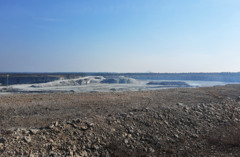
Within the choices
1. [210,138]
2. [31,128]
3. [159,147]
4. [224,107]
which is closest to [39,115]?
[31,128]

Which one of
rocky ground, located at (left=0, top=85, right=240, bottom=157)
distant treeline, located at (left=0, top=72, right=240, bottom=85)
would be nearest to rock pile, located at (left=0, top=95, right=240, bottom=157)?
rocky ground, located at (left=0, top=85, right=240, bottom=157)

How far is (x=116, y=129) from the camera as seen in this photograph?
846 cm

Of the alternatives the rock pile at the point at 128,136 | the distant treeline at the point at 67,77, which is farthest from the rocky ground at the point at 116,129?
the distant treeline at the point at 67,77

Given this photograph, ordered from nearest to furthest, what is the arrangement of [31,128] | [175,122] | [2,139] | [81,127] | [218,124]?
[2,139] → [31,128] → [81,127] → [175,122] → [218,124]

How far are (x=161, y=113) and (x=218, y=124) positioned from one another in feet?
10.4

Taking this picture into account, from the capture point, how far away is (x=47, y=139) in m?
6.86

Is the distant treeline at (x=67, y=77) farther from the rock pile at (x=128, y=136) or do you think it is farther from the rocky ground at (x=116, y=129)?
the rock pile at (x=128, y=136)

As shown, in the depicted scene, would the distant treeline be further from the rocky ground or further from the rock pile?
the rock pile

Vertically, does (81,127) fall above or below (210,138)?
above

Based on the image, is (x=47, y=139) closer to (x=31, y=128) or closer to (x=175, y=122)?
(x=31, y=128)

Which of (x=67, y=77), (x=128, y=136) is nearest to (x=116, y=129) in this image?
(x=128, y=136)

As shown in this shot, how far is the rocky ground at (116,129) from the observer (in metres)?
6.82

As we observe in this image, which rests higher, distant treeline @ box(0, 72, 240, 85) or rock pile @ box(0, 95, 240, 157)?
distant treeline @ box(0, 72, 240, 85)

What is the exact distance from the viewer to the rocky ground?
22.4ft
